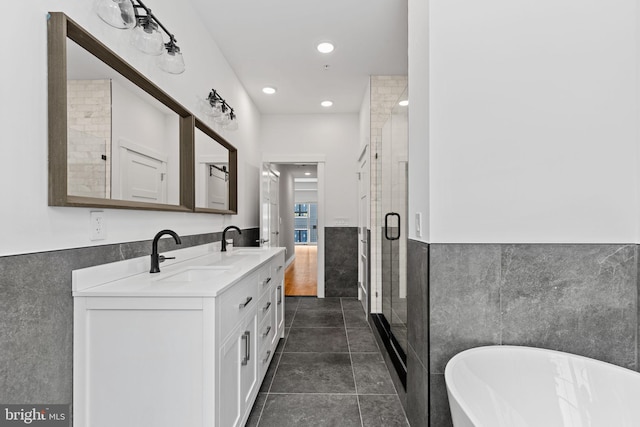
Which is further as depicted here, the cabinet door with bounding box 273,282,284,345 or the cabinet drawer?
the cabinet door with bounding box 273,282,284,345

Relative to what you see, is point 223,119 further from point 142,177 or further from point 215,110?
point 142,177

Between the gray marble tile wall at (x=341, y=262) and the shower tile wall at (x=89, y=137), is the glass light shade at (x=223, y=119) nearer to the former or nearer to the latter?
the shower tile wall at (x=89, y=137)

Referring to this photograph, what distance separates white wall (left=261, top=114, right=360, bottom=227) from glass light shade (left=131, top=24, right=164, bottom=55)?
10.2ft

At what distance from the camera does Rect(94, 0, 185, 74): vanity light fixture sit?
136 centimetres

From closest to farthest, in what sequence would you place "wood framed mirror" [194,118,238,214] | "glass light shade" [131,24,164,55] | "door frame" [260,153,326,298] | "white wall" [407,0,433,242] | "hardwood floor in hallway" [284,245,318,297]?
1. "white wall" [407,0,433,242]
2. "glass light shade" [131,24,164,55]
3. "wood framed mirror" [194,118,238,214]
4. "door frame" [260,153,326,298]
5. "hardwood floor in hallway" [284,245,318,297]

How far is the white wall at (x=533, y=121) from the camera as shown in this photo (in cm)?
138

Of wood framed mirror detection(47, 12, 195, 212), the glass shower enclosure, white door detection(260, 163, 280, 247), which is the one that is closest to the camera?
wood framed mirror detection(47, 12, 195, 212)

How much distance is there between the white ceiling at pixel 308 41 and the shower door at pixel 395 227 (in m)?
0.72

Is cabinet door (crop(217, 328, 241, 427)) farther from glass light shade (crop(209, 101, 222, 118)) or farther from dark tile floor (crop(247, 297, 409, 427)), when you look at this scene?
glass light shade (crop(209, 101, 222, 118))

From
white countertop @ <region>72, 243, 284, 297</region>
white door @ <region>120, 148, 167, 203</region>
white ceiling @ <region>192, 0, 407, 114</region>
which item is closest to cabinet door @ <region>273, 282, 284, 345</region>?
white countertop @ <region>72, 243, 284, 297</region>

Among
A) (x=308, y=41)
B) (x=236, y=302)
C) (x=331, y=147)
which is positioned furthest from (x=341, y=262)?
(x=236, y=302)

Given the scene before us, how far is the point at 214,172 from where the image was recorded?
9.09 ft

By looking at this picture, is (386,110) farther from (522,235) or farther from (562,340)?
(562,340)

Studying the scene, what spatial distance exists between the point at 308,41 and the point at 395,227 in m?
1.80
